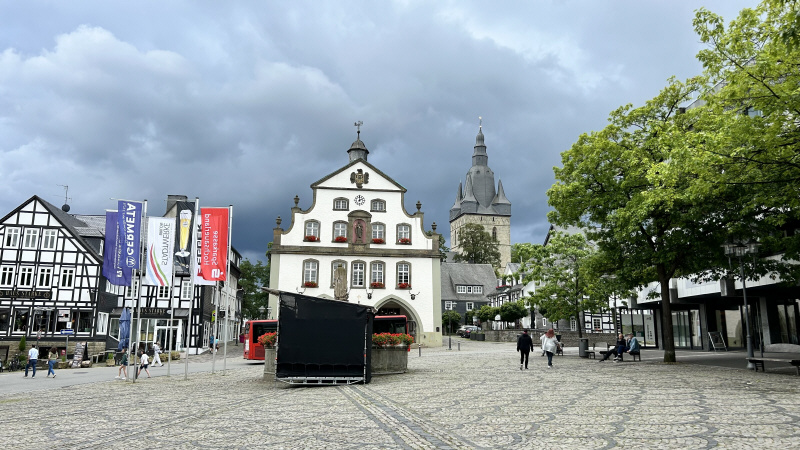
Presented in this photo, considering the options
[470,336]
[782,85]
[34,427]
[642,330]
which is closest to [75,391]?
[34,427]

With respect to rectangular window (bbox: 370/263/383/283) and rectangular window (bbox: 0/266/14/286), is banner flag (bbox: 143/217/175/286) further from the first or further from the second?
rectangular window (bbox: 370/263/383/283)

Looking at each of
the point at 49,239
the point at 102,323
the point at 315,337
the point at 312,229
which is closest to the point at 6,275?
the point at 49,239

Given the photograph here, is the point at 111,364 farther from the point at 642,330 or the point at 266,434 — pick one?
the point at 642,330

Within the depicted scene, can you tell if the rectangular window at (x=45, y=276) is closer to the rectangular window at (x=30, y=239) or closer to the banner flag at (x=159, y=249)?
the rectangular window at (x=30, y=239)

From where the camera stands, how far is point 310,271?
47.5 m

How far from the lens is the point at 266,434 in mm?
9062

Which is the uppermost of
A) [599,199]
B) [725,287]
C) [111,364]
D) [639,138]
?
[639,138]

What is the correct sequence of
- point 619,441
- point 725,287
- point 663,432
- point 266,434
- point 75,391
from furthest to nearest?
point 725,287, point 75,391, point 266,434, point 663,432, point 619,441

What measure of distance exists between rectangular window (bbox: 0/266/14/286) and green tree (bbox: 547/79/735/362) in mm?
35719

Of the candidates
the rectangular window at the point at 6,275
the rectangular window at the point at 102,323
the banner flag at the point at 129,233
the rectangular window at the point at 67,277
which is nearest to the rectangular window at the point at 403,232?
the rectangular window at the point at 102,323

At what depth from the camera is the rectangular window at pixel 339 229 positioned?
158 feet

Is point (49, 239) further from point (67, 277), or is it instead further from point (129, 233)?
point (129, 233)

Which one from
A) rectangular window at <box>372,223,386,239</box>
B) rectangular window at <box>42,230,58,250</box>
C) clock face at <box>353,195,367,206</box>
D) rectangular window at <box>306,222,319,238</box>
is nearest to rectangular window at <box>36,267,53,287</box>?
rectangular window at <box>42,230,58,250</box>

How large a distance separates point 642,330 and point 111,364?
37.5 metres
